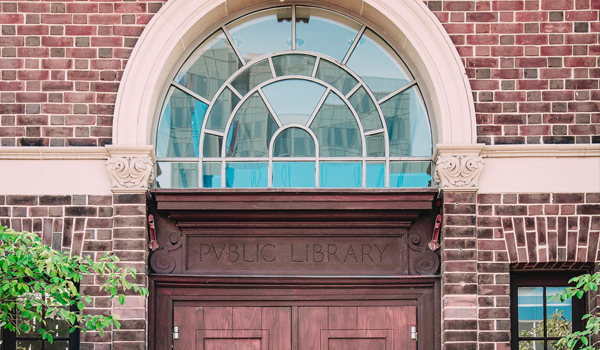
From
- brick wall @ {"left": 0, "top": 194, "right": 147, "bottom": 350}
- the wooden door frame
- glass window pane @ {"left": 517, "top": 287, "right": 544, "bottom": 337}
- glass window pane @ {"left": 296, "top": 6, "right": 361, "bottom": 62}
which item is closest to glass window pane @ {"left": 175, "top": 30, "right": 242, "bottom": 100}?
glass window pane @ {"left": 296, "top": 6, "right": 361, "bottom": 62}

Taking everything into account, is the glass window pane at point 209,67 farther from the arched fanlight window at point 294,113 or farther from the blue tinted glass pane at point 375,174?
the blue tinted glass pane at point 375,174

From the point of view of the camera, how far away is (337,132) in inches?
308

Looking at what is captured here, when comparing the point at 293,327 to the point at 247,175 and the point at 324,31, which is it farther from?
the point at 324,31

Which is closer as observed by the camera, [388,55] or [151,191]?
[151,191]

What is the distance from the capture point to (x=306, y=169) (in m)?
7.78

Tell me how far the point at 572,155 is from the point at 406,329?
7.90ft

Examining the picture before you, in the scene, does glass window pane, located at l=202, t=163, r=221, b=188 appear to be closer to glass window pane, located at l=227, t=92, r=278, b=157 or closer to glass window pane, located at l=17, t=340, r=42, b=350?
glass window pane, located at l=227, t=92, r=278, b=157

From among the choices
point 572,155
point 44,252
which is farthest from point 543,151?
point 44,252

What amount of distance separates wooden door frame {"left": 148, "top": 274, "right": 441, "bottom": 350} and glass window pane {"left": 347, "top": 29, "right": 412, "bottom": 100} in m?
2.00

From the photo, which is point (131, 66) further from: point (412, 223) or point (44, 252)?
point (412, 223)

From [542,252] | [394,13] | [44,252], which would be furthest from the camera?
[394,13]

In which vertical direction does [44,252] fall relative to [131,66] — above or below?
below

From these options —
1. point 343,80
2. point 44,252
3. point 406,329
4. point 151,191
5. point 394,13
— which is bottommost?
point 406,329

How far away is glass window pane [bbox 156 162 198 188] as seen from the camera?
305 inches
